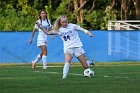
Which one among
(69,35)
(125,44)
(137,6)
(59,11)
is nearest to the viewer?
(69,35)

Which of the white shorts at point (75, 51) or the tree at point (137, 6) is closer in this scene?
the white shorts at point (75, 51)

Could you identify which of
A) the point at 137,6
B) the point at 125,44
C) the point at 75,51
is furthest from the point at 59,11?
the point at 75,51

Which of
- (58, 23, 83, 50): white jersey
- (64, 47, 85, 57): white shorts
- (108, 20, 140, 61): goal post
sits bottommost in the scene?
(108, 20, 140, 61): goal post

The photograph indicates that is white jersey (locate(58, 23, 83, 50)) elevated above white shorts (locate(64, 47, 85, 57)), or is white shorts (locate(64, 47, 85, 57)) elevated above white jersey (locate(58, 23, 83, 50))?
white jersey (locate(58, 23, 83, 50))

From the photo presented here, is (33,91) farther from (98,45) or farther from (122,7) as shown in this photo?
(122,7)

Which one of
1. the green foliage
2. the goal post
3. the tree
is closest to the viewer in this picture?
the goal post

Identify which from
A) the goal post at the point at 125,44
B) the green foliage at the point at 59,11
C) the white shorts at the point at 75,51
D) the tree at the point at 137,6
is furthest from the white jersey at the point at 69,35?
the tree at the point at 137,6

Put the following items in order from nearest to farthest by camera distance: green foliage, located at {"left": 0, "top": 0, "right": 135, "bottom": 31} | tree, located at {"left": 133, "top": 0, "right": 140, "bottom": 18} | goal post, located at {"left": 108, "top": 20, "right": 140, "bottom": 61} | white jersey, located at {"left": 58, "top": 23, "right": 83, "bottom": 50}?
1. white jersey, located at {"left": 58, "top": 23, "right": 83, "bottom": 50}
2. goal post, located at {"left": 108, "top": 20, "right": 140, "bottom": 61}
3. green foliage, located at {"left": 0, "top": 0, "right": 135, "bottom": 31}
4. tree, located at {"left": 133, "top": 0, "right": 140, "bottom": 18}

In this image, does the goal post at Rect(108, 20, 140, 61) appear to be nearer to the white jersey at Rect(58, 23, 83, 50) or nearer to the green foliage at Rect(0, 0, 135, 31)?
the green foliage at Rect(0, 0, 135, 31)

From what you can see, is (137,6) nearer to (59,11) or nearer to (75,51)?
(59,11)

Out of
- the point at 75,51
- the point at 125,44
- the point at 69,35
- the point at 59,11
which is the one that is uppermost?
the point at 69,35

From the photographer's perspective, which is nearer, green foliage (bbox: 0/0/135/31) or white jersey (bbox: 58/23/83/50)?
white jersey (bbox: 58/23/83/50)

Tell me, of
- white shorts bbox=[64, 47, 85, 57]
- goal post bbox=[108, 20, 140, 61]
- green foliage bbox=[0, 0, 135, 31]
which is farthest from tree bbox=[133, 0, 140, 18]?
white shorts bbox=[64, 47, 85, 57]

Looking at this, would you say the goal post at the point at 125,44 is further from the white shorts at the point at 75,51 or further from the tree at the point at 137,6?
the tree at the point at 137,6
